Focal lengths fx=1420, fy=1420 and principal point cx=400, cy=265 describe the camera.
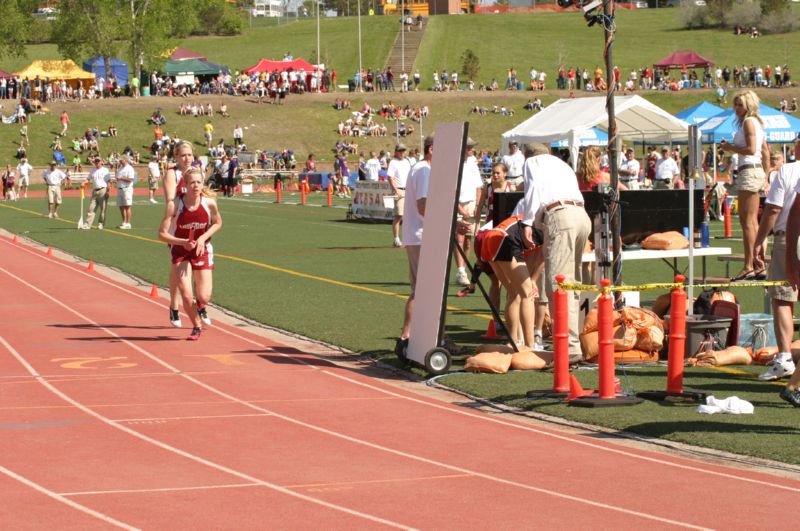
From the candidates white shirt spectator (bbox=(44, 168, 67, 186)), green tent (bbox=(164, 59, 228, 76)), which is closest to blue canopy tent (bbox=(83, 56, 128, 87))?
green tent (bbox=(164, 59, 228, 76))

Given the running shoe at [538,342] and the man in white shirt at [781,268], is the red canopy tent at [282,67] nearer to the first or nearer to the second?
the running shoe at [538,342]

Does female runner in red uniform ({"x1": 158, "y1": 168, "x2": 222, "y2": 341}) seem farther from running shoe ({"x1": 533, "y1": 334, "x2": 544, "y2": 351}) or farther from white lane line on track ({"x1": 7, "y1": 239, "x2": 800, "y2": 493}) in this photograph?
running shoe ({"x1": 533, "y1": 334, "x2": 544, "y2": 351})

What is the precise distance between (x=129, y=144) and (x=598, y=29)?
59.5 m

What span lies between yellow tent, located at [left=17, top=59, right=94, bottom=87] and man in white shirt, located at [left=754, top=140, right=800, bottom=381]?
76328 mm

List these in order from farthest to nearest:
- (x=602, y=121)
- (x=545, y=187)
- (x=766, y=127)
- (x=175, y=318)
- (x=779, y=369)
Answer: (x=766, y=127)
(x=602, y=121)
(x=175, y=318)
(x=545, y=187)
(x=779, y=369)

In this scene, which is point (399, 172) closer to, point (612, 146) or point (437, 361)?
point (612, 146)

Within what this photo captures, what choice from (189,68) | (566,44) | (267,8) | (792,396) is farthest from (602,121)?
(267,8)

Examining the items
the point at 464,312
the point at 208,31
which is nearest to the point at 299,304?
the point at 464,312

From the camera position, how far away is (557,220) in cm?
1227

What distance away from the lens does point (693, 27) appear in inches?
4823

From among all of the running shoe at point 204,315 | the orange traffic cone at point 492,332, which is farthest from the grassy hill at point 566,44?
the orange traffic cone at point 492,332

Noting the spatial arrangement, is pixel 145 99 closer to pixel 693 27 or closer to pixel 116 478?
pixel 693 27

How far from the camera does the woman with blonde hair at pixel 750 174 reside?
14531mm

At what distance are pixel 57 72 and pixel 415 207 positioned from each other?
7668 cm
